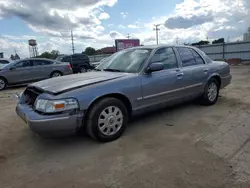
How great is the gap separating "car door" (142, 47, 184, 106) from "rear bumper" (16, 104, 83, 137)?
133 cm

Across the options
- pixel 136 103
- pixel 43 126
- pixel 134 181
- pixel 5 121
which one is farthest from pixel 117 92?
pixel 5 121

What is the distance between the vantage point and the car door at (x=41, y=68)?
35.3 ft

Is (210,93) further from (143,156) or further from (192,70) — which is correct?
(143,156)

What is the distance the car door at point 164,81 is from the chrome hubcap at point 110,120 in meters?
0.62

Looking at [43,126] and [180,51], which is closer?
[43,126]

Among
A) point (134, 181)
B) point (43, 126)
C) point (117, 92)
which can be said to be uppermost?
point (117, 92)

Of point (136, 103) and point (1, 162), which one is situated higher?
point (136, 103)

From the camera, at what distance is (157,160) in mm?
2893

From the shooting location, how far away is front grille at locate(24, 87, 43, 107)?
3516 mm

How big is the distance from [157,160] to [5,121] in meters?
3.68

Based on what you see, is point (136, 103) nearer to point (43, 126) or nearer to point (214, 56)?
point (43, 126)

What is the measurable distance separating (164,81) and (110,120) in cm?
137

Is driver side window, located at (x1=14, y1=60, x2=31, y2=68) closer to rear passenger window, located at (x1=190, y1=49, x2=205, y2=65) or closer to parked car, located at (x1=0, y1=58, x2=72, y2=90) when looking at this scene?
parked car, located at (x1=0, y1=58, x2=72, y2=90)

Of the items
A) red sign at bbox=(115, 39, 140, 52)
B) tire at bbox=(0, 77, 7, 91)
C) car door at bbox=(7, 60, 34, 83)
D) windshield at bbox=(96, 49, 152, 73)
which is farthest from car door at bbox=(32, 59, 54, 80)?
red sign at bbox=(115, 39, 140, 52)
